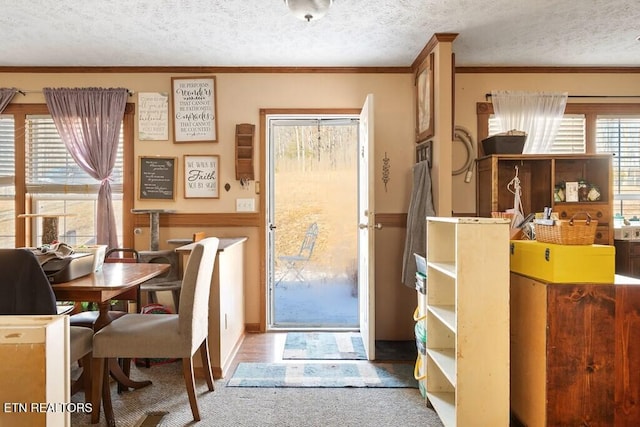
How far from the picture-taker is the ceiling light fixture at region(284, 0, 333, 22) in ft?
6.97

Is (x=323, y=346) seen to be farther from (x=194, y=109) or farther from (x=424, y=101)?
(x=194, y=109)

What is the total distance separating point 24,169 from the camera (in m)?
3.40

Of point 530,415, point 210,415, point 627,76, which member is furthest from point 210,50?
point 627,76

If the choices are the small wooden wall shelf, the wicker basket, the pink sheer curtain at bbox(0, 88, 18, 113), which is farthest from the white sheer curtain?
the pink sheer curtain at bbox(0, 88, 18, 113)

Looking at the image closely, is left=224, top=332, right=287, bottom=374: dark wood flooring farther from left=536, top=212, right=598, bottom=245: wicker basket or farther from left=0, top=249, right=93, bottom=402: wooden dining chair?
left=536, top=212, right=598, bottom=245: wicker basket

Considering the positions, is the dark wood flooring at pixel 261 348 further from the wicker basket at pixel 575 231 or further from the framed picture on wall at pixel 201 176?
the wicker basket at pixel 575 231

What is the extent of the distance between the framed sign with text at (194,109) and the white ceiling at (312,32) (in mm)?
171

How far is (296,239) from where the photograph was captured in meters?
3.84

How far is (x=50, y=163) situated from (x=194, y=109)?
137 centimetres

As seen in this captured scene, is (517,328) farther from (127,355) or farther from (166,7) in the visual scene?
(166,7)

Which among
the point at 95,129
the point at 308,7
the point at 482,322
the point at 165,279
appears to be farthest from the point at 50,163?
the point at 482,322

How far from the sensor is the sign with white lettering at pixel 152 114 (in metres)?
3.40

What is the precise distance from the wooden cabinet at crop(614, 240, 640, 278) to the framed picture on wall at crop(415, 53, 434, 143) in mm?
1784

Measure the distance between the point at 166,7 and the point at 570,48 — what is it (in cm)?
300
